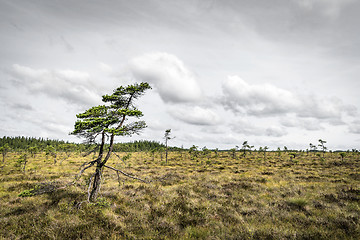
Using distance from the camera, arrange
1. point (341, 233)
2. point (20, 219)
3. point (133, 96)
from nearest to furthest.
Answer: point (341, 233)
point (20, 219)
point (133, 96)

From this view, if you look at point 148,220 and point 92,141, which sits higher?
point 92,141

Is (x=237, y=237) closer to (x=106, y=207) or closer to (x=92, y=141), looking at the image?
(x=106, y=207)

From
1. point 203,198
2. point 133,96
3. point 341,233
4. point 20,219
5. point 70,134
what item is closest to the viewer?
point 341,233

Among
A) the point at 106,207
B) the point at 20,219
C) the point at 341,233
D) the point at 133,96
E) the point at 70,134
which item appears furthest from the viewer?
the point at 133,96

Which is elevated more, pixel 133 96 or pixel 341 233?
pixel 133 96

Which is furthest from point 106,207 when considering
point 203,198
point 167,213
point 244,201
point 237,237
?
point 244,201

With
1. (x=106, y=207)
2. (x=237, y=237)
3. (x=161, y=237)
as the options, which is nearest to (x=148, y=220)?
(x=161, y=237)

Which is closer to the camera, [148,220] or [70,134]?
[148,220]

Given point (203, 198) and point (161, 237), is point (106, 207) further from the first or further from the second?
point (203, 198)

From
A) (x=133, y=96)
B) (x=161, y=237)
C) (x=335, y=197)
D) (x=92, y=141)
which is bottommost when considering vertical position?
(x=161, y=237)

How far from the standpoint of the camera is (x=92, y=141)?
9.08m

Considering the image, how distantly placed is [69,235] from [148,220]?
324cm

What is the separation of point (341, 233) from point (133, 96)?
11788mm

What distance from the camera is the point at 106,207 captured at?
904 centimetres
